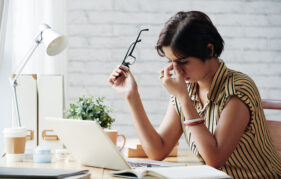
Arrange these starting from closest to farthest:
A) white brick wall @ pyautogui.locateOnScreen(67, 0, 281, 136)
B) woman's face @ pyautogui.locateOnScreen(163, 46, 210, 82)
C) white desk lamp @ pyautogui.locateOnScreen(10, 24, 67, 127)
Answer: woman's face @ pyautogui.locateOnScreen(163, 46, 210, 82)
white desk lamp @ pyautogui.locateOnScreen(10, 24, 67, 127)
white brick wall @ pyautogui.locateOnScreen(67, 0, 281, 136)

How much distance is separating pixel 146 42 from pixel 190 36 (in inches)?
41.9

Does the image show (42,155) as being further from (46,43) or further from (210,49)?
(210,49)

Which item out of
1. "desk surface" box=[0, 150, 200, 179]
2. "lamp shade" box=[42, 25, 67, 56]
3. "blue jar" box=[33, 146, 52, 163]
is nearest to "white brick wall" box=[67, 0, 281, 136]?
"lamp shade" box=[42, 25, 67, 56]

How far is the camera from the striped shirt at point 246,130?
1.40 m

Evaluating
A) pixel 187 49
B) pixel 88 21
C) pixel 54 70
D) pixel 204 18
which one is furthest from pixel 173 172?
pixel 88 21

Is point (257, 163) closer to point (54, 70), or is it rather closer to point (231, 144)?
point (231, 144)

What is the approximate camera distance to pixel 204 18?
4.74ft

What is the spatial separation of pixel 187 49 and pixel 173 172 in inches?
20.4

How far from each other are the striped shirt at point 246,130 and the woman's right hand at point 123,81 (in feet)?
0.92

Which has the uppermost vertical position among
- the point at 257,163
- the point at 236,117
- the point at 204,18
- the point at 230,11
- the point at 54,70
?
the point at 230,11

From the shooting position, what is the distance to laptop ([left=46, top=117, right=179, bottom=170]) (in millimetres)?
1105

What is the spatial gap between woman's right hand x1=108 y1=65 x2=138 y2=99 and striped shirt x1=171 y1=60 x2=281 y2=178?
0.92ft

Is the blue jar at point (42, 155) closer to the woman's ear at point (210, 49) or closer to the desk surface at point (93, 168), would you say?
the desk surface at point (93, 168)

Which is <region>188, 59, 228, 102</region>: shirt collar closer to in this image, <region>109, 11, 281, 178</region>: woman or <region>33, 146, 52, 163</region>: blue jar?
<region>109, 11, 281, 178</region>: woman
